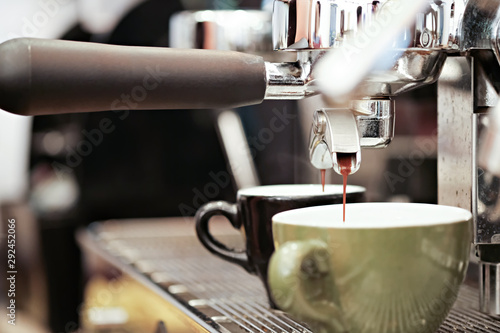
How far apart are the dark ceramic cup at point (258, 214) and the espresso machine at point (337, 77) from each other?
50 mm

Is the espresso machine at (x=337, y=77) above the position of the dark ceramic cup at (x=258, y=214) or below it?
above

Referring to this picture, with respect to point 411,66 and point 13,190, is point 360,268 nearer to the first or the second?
point 411,66

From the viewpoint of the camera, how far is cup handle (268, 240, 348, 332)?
340mm

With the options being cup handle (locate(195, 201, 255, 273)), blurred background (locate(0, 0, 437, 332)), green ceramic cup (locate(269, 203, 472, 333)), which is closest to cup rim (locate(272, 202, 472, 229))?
green ceramic cup (locate(269, 203, 472, 333))

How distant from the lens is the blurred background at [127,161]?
1.30 m

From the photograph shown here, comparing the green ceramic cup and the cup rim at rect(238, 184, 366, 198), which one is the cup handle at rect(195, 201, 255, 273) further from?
the green ceramic cup

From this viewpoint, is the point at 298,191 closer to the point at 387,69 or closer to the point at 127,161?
the point at 387,69

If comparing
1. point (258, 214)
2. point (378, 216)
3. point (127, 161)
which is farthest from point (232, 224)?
point (127, 161)

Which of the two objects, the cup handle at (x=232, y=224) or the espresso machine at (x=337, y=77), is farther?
the cup handle at (x=232, y=224)

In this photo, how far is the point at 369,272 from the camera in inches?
13.6

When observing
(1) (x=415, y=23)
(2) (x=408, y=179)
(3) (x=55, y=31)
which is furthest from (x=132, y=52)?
(3) (x=55, y=31)

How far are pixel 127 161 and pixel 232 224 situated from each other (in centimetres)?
83

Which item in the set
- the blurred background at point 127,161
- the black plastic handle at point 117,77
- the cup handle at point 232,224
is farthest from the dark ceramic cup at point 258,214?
the blurred background at point 127,161

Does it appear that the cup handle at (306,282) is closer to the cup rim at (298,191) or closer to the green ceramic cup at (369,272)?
the green ceramic cup at (369,272)
